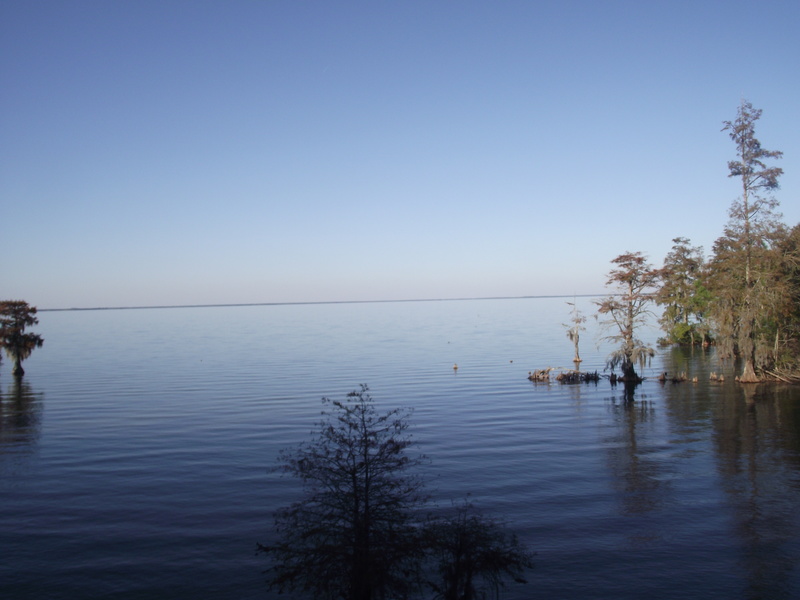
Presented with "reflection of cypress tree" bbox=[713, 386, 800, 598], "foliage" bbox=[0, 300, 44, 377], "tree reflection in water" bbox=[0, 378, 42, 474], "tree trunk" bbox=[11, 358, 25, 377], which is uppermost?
"foliage" bbox=[0, 300, 44, 377]

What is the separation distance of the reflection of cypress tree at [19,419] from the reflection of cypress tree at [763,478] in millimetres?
39136

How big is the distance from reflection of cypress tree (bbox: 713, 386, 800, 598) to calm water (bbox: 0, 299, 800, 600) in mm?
95

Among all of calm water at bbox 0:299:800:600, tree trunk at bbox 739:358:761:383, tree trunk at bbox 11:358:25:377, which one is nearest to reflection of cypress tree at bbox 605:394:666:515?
calm water at bbox 0:299:800:600

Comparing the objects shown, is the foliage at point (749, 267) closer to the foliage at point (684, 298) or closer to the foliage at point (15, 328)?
the foliage at point (684, 298)

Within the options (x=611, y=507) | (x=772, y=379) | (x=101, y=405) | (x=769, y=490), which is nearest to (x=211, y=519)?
(x=611, y=507)

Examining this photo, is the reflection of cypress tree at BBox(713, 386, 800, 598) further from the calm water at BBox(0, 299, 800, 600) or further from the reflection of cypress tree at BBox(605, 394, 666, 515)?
the reflection of cypress tree at BBox(605, 394, 666, 515)

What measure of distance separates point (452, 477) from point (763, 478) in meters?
14.8

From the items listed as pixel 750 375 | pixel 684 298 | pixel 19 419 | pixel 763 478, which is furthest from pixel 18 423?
pixel 684 298

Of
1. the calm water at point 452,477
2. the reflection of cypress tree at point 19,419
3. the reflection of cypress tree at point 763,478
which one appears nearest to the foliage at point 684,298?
the calm water at point 452,477

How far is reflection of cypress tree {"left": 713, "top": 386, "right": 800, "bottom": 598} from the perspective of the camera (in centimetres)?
1955

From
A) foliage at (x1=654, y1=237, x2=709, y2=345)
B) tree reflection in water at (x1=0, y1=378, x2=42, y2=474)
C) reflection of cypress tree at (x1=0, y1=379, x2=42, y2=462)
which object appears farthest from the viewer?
foliage at (x1=654, y1=237, x2=709, y2=345)

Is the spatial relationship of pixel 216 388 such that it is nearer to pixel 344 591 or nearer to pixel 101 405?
pixel 101 405

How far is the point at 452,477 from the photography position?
3069 centimetres

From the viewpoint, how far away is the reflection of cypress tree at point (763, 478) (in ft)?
64.1
